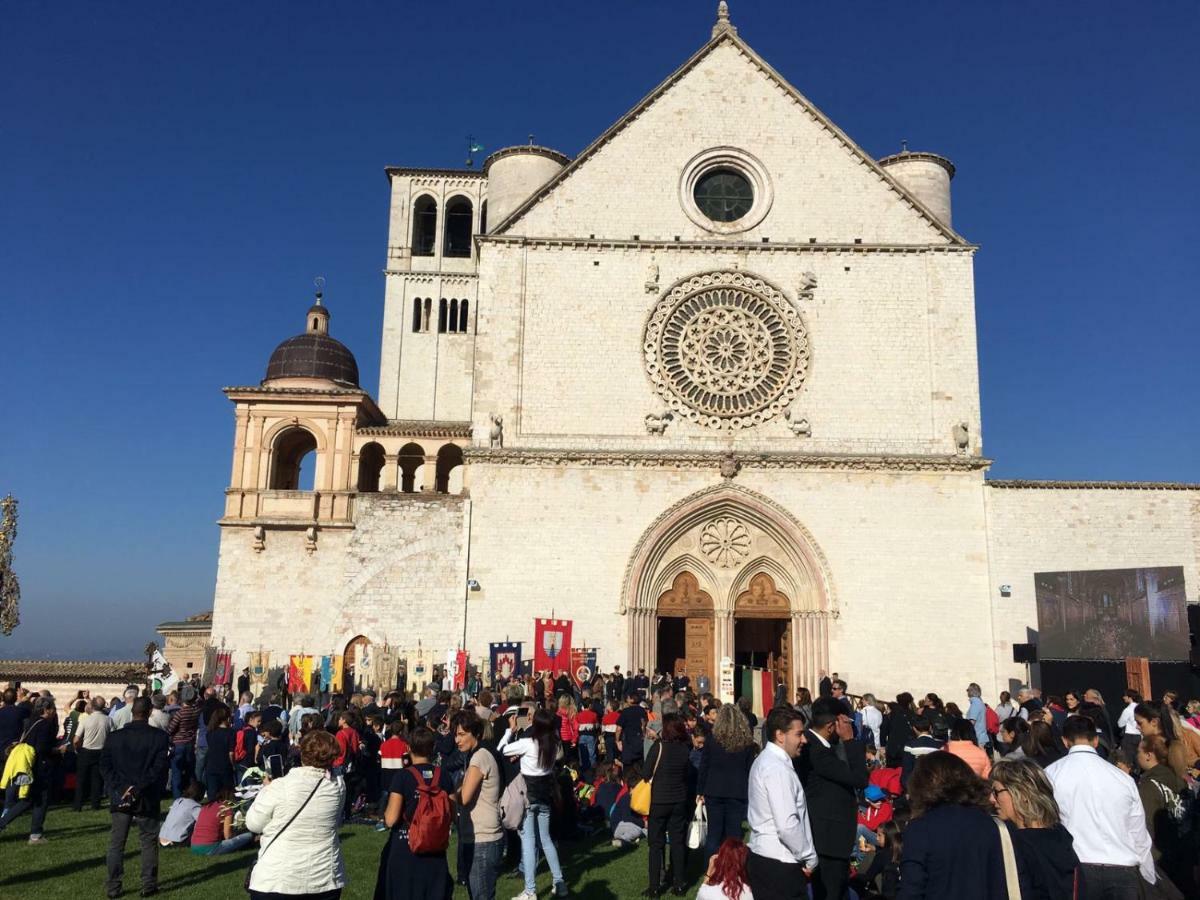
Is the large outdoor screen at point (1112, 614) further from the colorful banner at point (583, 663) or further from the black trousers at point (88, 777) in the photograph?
the black trousers at point (88, 777)

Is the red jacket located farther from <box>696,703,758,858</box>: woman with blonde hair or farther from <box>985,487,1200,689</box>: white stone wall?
<box>985,487,1200,689</box>: white stone wall

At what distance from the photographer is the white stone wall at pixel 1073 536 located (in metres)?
21.5

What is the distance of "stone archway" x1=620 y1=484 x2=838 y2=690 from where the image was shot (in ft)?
70.8

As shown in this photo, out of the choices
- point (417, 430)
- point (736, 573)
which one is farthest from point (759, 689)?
point (417, 430)

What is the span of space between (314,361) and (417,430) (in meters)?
5.41

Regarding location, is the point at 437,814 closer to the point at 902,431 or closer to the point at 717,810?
the point at 717,810

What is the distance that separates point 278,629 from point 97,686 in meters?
12.0

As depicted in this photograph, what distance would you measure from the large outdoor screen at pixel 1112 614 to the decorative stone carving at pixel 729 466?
736 cm

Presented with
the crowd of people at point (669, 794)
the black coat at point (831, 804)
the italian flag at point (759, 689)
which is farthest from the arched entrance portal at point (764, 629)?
the black coat at point (831, 804)

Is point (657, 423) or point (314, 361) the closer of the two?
point (657, 423)

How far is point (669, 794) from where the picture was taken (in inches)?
340

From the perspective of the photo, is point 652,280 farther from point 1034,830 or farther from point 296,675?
point 1034,830

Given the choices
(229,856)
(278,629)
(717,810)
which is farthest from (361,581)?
(717,810)

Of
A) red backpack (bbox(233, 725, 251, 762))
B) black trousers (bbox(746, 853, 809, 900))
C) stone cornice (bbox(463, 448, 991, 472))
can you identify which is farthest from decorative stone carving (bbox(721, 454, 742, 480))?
black trousers (bbox(746, 853, 809, 900))
